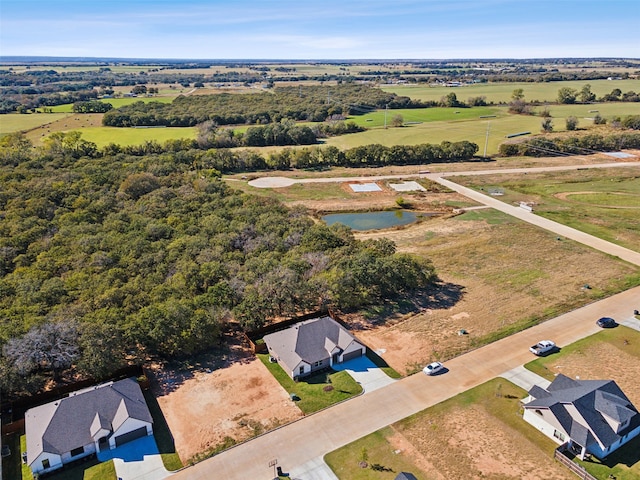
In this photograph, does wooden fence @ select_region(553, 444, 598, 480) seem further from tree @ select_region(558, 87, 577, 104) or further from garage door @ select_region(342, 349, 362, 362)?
tree @ select_region(558, 87, 577, 104)

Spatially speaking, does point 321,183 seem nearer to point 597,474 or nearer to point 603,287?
point 603,287

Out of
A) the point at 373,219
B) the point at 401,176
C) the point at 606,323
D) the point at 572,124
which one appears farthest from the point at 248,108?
the point at 606,323

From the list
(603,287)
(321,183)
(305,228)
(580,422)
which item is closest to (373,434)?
(580,422)

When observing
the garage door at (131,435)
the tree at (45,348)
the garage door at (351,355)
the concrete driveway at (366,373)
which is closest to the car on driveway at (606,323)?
the concrete driveway at (366,373)

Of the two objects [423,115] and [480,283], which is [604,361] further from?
[423,115]

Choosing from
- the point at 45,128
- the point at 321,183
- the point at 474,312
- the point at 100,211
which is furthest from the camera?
the point at 45,128
